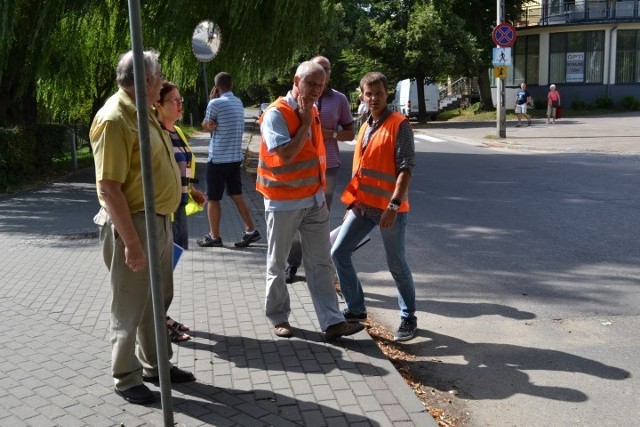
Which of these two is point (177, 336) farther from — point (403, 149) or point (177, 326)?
point (403, 149)

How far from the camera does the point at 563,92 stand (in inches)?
1649

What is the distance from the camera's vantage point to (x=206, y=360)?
4.63 m

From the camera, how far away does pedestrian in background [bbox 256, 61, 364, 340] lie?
183 inches

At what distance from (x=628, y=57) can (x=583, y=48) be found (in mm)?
2563

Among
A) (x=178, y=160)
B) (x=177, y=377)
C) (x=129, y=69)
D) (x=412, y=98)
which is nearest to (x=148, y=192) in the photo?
(x=129, y=69)

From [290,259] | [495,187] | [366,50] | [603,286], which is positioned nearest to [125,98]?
[290,259]

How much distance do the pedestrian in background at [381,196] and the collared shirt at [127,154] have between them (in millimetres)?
1601

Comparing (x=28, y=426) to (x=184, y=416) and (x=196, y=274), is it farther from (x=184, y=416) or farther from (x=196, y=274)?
(x=196, y=274)

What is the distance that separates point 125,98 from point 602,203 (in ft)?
28.5

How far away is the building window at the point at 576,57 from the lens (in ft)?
135

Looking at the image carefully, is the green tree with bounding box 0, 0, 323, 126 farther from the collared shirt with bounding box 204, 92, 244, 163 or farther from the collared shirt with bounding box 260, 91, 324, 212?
the collared shirt with bounding box 260, 91, 324, 212

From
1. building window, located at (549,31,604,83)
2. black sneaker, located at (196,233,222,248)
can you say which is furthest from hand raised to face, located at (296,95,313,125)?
building window, located at (549,31,604,83)

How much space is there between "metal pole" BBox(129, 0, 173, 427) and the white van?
120 ft

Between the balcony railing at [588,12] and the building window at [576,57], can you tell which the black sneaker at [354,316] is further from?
the balcony railing at [588,12]
